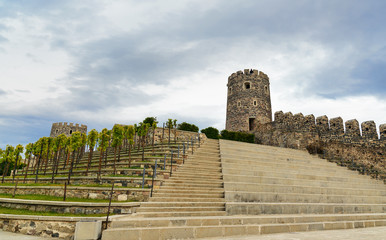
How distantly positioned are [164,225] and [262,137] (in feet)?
71.2

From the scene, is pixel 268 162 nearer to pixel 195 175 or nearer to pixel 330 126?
pixel 195 175

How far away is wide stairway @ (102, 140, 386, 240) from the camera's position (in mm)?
5395

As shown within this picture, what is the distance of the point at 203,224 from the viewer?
18.4 ft

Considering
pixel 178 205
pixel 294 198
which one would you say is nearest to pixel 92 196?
pixel 178 205

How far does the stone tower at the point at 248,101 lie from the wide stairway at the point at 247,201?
1581 cm

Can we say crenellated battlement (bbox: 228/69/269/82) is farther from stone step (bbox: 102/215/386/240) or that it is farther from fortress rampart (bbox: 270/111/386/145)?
stone step (bbox: 102/215/386/240)

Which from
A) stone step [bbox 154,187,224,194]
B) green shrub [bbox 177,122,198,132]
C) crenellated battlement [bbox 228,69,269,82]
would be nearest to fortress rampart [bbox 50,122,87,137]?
green shrub [bbox 177,122,198,132]

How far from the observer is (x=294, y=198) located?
8.34 m

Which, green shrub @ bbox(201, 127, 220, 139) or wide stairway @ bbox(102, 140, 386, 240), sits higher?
green shrub @ bbox(201, 127, 220, 139)

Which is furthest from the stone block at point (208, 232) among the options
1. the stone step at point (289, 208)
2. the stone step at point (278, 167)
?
the stone step at point (278, 167)

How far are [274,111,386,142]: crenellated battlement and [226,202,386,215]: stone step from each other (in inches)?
385

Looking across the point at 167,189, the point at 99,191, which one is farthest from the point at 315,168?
the point at 99,191

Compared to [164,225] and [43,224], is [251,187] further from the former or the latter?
[43,224]

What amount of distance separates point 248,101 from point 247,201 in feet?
73.9
